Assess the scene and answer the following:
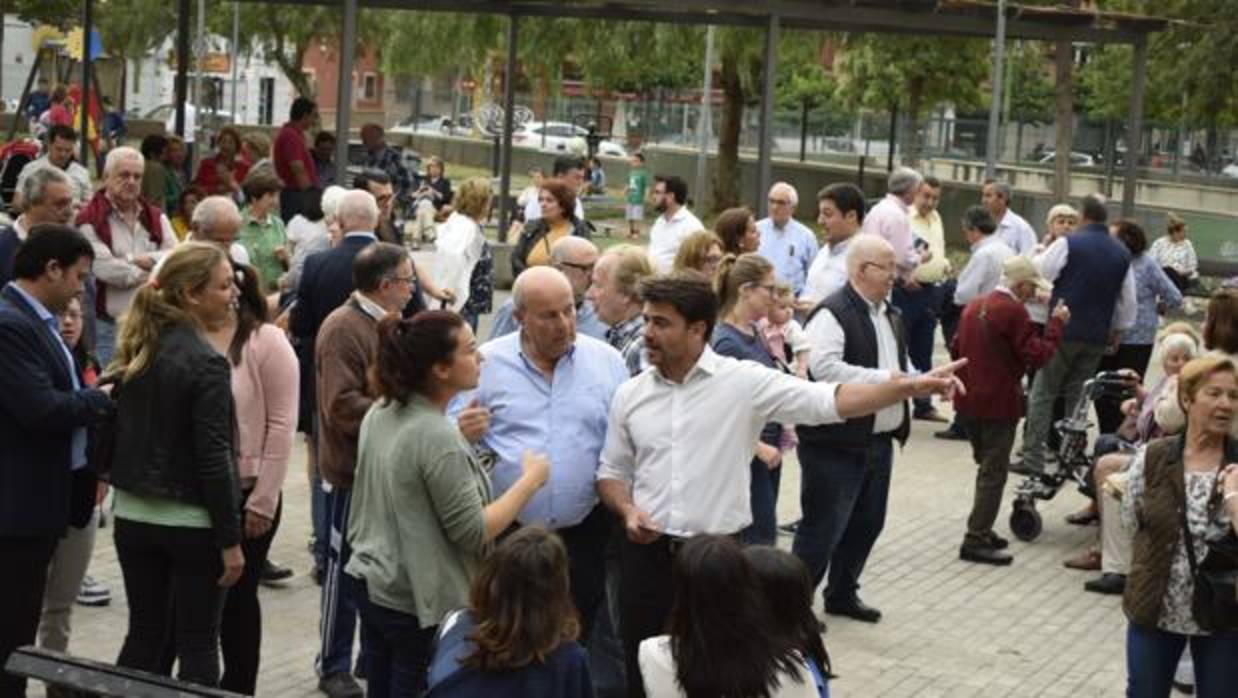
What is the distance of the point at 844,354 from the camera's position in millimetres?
9469

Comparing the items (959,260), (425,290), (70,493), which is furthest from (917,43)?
(70,493)

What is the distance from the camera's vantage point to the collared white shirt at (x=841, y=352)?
934cm

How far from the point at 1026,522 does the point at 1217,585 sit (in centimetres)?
573

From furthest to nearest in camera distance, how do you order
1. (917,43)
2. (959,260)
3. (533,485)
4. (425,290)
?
(917,43) → (959,260) → (425,290) → (533,485)

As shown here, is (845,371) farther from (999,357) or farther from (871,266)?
(999,357)

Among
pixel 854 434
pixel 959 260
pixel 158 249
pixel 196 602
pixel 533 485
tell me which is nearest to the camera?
pixel 533 485

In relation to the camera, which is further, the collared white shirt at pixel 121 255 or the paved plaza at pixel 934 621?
the collared white shirt at pixel 121 255

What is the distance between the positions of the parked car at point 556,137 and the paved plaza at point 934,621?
1410 inches

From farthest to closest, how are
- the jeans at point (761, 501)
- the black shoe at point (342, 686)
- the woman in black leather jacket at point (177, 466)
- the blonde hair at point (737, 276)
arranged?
the jeans at point (761, 501) < the blonde hair at point (737, 276) < the black shoe at point (342, 686) < the woman in black leather jacket at point (177, 466)

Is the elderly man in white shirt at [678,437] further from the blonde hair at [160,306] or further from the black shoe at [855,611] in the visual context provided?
the black shoe at [855,611]

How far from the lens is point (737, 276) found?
28.5 feet

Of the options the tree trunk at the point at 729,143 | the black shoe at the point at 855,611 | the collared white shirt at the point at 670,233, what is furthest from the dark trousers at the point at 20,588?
the tree trunk at the point at 729,143

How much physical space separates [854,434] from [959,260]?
2360cm

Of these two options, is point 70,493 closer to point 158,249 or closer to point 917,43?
point 158,249
